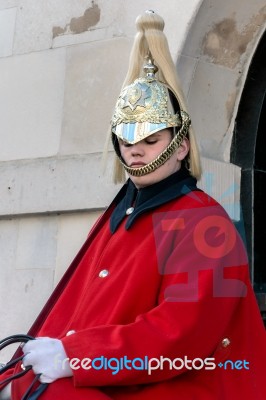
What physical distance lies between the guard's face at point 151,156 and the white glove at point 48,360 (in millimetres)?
512

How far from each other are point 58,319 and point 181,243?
16.8 inches

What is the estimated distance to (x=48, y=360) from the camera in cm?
200

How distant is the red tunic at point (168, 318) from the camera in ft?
6.48

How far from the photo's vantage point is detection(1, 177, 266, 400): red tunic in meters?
1.98

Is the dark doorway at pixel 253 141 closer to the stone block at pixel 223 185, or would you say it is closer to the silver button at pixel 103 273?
the stone block at pixel 223 185

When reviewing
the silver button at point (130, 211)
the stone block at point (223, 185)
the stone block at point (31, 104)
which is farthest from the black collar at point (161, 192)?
the stone block at point (31, 104)

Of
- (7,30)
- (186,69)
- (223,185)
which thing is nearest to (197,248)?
(223,185)

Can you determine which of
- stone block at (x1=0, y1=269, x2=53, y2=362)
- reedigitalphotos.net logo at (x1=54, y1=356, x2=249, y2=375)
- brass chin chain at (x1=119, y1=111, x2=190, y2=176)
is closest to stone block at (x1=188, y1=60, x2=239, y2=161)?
stone block at (x1=0, y1=269, x2=53, y2=362)

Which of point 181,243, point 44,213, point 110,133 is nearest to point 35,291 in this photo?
point 44,213

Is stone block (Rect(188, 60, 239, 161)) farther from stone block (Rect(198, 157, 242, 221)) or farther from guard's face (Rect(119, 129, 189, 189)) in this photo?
guard's face (Rect(119, 129, 189, 189))

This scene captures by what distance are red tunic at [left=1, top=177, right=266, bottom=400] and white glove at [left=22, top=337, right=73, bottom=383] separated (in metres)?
0.02

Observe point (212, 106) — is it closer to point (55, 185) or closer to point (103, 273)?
point (55, 185)

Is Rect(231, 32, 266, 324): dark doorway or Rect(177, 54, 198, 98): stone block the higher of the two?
Rect(177, 54, 198, 98): stone block

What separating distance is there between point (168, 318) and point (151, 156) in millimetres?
481
